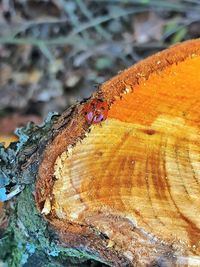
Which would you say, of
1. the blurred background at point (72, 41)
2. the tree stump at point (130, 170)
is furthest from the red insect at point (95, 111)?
the blurred background at point (72, 41)

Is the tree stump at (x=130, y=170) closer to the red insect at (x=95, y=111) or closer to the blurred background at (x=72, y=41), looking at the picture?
Result: the red insect at (x=95, y=111)

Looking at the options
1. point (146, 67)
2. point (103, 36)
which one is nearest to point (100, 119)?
point (146, 67)

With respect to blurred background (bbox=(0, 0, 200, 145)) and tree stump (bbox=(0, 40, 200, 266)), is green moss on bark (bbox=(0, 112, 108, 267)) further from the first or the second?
blurred background (bbox=(0, 0, 200, 145))

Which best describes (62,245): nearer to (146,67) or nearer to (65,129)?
(65,129)

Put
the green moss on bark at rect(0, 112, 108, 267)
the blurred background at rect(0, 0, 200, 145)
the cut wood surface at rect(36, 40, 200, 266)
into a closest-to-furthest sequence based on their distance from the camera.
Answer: the cut wood surface at rect(36, 40, 200, 266) → the green moss on bark at rect(0, 112, 108, 267) → the blurred background at rect(0, 0, 200, 145)

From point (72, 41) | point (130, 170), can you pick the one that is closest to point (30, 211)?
point (130, 170)

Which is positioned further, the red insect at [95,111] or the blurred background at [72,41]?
the blurred background at [72,41]

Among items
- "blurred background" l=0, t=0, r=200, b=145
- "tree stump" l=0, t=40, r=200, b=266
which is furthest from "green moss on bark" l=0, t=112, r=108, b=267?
"blurred background" l=0, t=0, r=200, b=145
